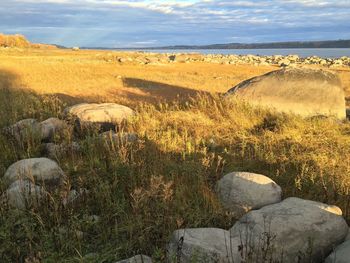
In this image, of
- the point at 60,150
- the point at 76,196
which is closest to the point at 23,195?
the point at 76,196

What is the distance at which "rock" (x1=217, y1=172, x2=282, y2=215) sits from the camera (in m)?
5.87

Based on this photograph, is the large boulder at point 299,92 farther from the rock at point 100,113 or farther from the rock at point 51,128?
the rock at point 51,128

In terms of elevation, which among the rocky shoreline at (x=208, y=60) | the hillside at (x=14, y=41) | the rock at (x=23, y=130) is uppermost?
the hillside at (x=14, y=41)

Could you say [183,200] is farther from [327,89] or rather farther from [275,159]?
[327,89]

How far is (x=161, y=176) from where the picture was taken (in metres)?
4.53

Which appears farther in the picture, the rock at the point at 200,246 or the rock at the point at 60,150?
the rock at the point at 60,150

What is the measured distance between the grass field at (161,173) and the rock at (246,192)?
202 millimetres

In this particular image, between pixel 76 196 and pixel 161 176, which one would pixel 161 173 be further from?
pixel 161 176

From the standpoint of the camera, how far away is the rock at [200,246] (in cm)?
411

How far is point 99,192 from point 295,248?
105 inches

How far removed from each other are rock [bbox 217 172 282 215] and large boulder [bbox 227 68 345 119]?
6928 millimetres

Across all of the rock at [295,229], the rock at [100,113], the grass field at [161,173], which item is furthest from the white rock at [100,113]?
the rock at [295,229]

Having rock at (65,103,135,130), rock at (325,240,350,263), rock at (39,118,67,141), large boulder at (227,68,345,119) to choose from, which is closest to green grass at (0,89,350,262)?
rock at (39,118,67,141)

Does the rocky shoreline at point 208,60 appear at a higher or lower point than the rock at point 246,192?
lower
